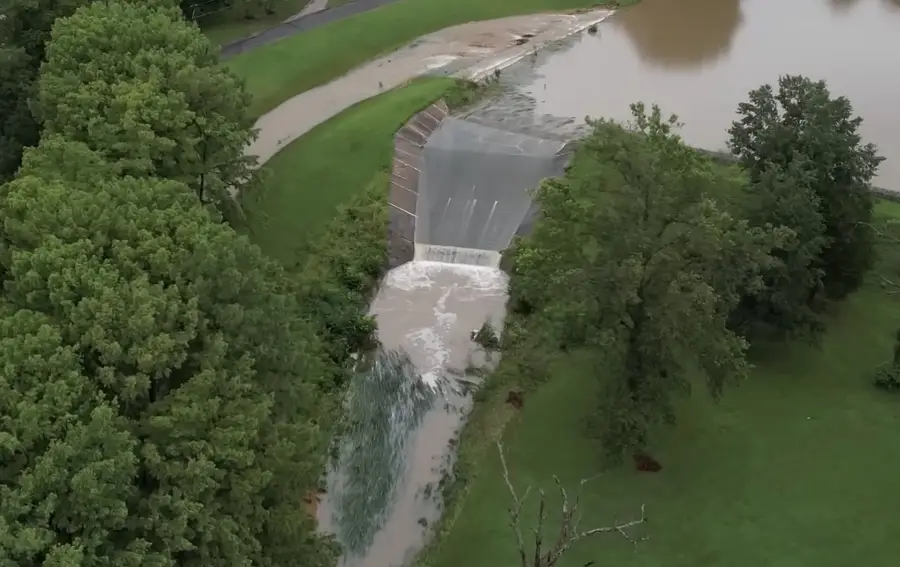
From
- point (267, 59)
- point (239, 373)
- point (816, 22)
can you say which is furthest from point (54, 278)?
point (816, 22)

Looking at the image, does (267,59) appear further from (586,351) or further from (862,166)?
(862,166)

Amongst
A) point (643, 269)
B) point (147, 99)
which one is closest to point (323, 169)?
point (147, 99)

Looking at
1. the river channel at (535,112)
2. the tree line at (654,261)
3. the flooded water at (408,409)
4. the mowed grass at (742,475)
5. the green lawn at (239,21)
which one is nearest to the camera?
the tree line at (654,261)

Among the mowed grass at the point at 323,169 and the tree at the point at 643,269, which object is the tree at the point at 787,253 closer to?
the tree at the point at 643,269

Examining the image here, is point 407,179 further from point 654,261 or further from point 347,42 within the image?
point 654,261

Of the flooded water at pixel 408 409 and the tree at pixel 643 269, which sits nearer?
the tree at pixel 643 269

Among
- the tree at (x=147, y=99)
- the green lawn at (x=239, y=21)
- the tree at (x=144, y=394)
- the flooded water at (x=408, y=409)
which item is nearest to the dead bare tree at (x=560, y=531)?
the flooded water at (x=408, y=409)
